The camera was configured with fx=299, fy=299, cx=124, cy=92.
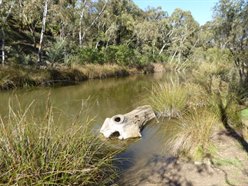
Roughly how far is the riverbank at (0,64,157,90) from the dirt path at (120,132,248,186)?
933 centimetres

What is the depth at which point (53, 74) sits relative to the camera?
610 inches

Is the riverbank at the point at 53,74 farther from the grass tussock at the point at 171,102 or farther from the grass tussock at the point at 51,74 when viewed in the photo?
the grass tussock at the point at 171,102

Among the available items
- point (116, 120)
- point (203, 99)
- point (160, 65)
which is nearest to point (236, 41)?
point (203, 99)

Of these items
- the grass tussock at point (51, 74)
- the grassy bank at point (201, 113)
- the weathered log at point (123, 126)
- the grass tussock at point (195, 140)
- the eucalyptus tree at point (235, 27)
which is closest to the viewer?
the grass tussock at point (195, 140)

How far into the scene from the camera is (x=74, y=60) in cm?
1877

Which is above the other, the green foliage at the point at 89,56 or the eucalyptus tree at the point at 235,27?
the eucalyptus tree at the point at 235,27

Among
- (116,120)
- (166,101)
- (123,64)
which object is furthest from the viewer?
(123,64)

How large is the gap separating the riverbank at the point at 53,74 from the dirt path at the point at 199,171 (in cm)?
933

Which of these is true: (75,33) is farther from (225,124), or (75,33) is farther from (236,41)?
(225,124)

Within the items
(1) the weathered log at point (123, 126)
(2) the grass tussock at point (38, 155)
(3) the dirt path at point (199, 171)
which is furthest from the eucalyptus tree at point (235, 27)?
(2) the grass tussock at point (38, 155)

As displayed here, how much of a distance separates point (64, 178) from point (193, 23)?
4217 centimetres

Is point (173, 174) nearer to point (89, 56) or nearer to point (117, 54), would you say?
point (89, 56)

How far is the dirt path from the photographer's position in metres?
3.63

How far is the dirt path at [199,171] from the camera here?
363 cm
